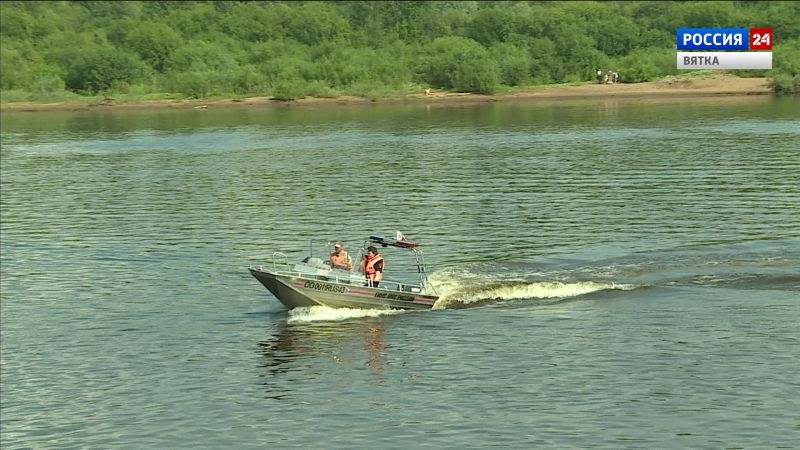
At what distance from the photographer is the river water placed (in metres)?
37.3

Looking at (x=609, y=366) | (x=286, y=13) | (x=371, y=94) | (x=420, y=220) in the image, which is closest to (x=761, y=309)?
(x=609, y=366)

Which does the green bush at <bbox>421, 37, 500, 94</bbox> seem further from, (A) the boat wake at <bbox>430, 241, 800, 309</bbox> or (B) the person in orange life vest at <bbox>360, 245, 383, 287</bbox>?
(B) the person in orange life vest at <bbox>360, 245, 383, 287</bbox>

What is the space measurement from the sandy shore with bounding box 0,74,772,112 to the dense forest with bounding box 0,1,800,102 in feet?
6.28

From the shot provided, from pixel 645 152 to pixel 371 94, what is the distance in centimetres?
7520

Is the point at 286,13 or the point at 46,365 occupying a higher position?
the point at 286,13

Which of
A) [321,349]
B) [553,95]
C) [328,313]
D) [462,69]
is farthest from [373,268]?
[462,69]

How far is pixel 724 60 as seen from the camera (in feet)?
523

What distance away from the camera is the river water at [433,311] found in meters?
37.3

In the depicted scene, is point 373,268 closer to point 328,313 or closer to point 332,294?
point 332,294

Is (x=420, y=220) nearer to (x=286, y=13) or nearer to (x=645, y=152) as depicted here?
(x=645, y=152)

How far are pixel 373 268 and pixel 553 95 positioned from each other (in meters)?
115

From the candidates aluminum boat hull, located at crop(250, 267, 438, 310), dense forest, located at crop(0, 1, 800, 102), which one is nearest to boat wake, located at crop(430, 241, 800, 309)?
aluminum boat hull, located at crop(250, 267, 438, 310)

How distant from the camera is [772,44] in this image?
16788 centimetres

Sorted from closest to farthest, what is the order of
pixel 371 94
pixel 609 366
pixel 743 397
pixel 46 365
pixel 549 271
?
pixel 743 397 → pixel 609 366 → pixel 46 365 → pixel 549 271 → pixel 371 94
